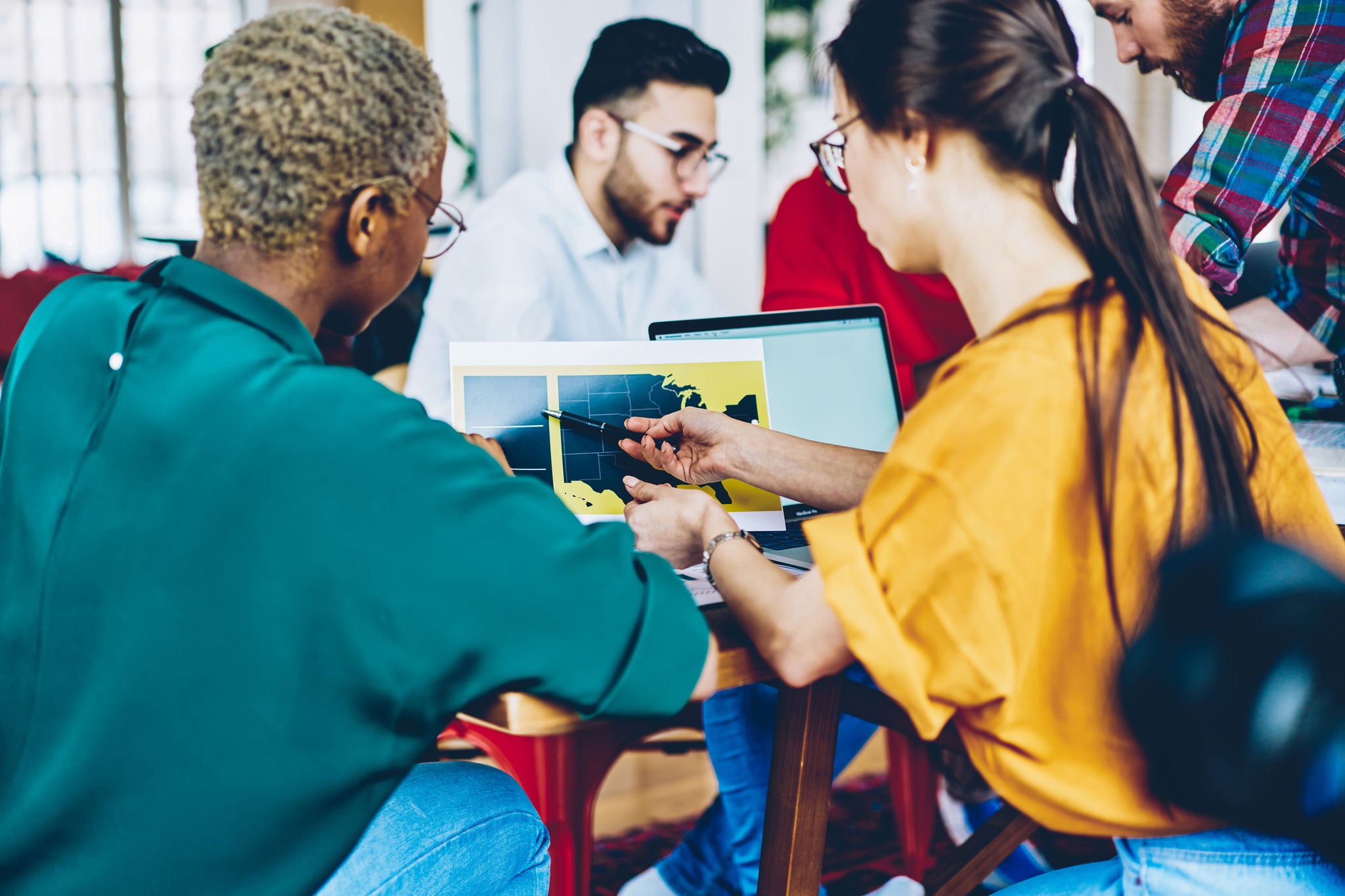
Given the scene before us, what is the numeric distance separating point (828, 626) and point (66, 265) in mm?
4784

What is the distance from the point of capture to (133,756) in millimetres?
675

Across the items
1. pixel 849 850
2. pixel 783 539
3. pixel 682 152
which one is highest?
pixel 682 152

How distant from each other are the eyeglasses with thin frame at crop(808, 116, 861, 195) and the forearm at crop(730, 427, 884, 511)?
0.29 meters

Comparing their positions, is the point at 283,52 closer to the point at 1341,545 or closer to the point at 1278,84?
the point at 1341,545

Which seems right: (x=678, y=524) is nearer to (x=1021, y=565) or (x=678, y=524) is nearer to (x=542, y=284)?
(x=1021, y=565)

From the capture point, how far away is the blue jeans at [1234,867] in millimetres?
796

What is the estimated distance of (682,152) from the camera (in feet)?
6.77

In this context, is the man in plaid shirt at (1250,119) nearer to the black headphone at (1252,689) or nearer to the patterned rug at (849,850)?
the black headphone at (1252,689)

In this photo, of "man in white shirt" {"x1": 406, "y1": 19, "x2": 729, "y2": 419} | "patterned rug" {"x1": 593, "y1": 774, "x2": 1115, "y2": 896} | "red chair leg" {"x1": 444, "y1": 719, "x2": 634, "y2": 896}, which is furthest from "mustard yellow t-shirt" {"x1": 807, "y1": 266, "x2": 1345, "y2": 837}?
"man in white shirt" {"x1": 406, "y1": 19, "x2": 729, "y2": 419}

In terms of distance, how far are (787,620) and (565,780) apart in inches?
31.3

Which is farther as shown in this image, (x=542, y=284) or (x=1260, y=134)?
(x=542, y=284)

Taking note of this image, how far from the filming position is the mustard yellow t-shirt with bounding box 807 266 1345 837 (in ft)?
2.26

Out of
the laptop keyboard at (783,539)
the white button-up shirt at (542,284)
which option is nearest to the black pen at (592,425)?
the laptop keyboard at (783,539)

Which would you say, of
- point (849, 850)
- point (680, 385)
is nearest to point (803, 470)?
point (680, 385)
